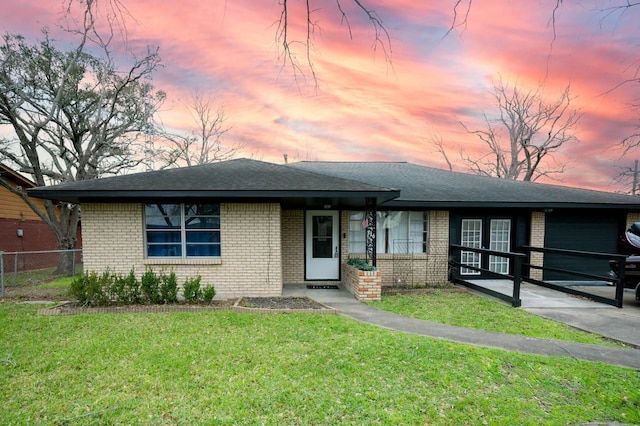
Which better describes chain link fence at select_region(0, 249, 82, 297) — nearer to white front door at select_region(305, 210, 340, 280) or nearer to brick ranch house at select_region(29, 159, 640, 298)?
brick ranch house at select_region(29, 159, 640, 298)

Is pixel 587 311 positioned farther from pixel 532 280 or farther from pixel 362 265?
pixel 362 265

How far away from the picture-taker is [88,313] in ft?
21.4

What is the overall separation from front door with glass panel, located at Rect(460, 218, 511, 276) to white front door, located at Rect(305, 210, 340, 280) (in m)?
4.17

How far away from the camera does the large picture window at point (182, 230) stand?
25.8 feet

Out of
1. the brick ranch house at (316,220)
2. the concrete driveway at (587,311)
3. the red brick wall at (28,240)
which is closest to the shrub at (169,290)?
the brick ranch house at (316,220)

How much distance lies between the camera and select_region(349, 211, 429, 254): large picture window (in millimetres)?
9969

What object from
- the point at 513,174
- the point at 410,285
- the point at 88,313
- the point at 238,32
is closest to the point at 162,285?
the point at 88,313

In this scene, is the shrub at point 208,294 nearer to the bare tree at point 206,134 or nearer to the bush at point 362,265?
the bush at point 362,265

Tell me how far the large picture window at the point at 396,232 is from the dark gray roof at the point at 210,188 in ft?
7.90

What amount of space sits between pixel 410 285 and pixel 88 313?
811 cm

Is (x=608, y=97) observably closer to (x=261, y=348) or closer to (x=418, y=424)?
(x=418, y=424)

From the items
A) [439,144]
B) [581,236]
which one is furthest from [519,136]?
[581,236]

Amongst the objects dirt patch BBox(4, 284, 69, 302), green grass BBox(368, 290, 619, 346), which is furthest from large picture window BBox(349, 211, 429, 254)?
dirt patch BBox(4, 284, 69, 302)

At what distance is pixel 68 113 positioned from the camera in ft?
45.8
